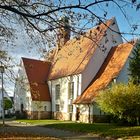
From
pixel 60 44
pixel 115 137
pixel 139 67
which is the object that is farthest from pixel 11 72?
pixel 139 67

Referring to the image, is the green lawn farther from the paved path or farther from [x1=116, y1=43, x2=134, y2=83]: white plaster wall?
[x1=116, y1=43, x2=134, y2=83]: white plaster wall

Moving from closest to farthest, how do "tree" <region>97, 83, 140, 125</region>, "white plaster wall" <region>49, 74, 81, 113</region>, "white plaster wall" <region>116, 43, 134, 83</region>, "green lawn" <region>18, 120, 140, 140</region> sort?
1. "green lawn" <region>18, 120, 140, 140</region>
2. "tree" <region>97, 83, 140, 125</region>
3. "white plaster wall" <region>116, 43, 134, 83</region>
4. "white plaster wall" <region>49, 74, 81, 113</region>

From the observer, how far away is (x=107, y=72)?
50.7 metres

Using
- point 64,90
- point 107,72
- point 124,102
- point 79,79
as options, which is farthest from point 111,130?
point 64,90

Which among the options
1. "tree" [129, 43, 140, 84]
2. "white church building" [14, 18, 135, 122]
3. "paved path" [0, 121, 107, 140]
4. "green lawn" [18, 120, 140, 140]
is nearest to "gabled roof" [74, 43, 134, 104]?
"white church building" [14, 18, 135, 122]

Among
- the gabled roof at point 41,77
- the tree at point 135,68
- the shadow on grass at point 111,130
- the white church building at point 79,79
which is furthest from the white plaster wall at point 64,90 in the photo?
the shadow on grass at point 111,130

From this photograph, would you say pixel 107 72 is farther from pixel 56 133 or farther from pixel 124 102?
pixel 56 133

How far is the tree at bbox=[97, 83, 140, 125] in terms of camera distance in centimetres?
3806

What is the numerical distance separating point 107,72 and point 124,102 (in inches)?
506

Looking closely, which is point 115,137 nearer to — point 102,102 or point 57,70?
point 102,102

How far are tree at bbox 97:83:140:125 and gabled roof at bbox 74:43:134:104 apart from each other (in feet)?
23.5

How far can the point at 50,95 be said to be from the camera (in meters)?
63.7

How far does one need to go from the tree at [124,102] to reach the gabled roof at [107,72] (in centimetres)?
716

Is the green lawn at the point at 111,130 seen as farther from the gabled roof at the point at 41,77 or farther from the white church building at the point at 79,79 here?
the gabled roof at the point at 41,77
